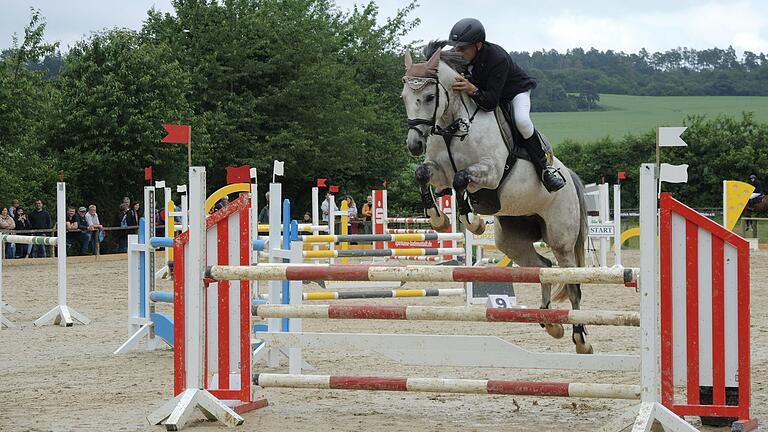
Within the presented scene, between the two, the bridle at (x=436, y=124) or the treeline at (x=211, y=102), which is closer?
the bridle at (x=436, y=124)

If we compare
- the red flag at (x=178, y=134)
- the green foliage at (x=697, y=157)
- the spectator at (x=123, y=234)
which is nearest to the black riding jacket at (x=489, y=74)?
the red flag at (x=178, y=134)

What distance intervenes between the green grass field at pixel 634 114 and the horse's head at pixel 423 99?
137ft

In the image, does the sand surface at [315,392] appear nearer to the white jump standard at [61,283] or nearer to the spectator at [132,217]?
the white jump standard at [61,283]

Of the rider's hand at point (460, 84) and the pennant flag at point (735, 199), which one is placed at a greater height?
the rider's hand at point (460, 84)

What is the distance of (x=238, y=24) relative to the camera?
1125 inches

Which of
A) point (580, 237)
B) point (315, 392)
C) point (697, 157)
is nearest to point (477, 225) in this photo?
point (580, 237)

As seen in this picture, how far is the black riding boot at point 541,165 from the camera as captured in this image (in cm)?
564

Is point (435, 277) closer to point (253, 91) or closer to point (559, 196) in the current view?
point (559, 196)

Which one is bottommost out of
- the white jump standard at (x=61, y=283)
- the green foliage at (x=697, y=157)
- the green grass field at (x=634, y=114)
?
the white jump standard at (x=61, y=283)

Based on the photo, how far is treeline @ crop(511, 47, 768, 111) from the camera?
209ft

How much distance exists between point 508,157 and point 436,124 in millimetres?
503

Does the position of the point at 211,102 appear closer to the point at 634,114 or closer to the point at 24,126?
the point at 24,126

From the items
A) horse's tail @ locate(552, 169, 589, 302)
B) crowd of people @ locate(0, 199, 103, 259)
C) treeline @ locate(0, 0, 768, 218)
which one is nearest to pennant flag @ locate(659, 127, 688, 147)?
horse's tail @ locate(552, 169, 589, 302)

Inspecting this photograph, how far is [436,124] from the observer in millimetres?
5336
